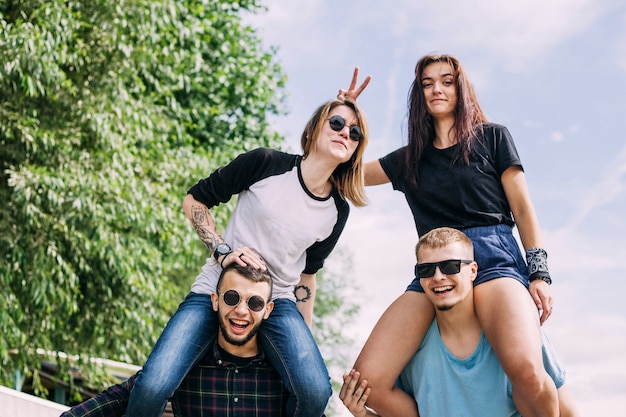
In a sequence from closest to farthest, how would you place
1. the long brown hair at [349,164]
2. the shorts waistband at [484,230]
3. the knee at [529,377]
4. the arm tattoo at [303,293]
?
the knee at [529,377], the shorts waistband at [484,230], the long brown hair at [349,164], the arm tattoo at [303,293]

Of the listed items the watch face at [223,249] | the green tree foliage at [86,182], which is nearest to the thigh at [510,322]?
the watch face at [223,249]

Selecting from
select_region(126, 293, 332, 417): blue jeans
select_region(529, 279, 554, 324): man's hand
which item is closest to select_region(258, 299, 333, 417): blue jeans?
select_region(126, 293, 332, 417): blue jeans

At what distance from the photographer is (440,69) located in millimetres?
4418

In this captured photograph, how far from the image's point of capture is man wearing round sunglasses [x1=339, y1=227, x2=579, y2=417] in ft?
13.2

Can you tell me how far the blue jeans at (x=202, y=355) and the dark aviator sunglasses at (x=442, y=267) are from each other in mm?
745

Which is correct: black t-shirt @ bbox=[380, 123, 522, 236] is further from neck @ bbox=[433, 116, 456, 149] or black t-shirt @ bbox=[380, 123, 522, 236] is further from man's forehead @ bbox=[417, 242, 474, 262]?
man's forehead @ bbox=[417, 242, 474, 262]

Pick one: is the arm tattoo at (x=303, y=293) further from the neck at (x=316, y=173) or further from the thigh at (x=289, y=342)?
the neck at (x=316, y=173)

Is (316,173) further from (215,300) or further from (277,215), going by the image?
(215,300)

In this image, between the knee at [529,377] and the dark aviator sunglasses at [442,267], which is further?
the dark aviator sunglasses at [442,267]

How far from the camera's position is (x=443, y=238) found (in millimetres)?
4031

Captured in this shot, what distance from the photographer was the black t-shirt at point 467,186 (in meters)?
4.24

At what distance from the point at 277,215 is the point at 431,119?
43.4 inches

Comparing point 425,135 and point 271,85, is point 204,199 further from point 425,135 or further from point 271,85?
point 271,85

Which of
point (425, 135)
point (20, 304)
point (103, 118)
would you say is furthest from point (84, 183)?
point (425, 135)
